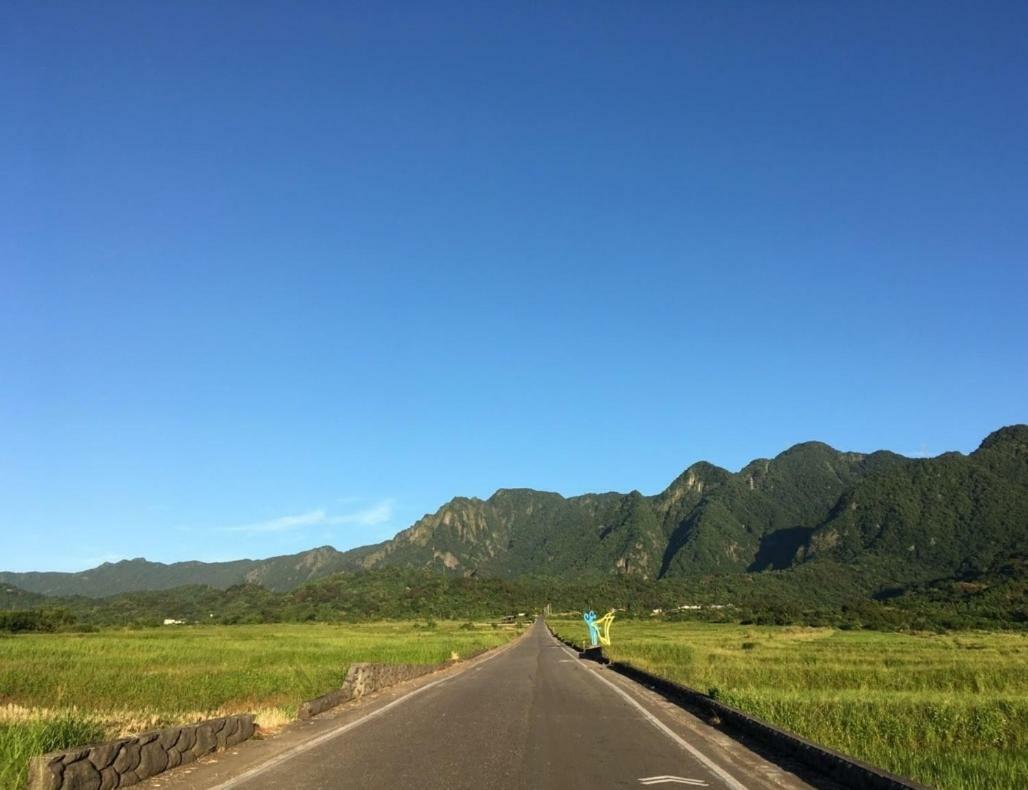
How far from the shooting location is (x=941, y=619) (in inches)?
3278

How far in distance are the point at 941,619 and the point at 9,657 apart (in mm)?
87134

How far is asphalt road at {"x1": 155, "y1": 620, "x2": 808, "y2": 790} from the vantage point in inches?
320

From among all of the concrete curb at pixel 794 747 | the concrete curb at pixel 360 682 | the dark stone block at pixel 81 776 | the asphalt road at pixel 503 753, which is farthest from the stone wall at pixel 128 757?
the concrete curb at pixel 794 747

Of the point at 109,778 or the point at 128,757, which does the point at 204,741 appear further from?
the point at 109,778

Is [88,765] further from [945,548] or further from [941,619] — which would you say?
[945,548]

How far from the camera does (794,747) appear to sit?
33.0 feet

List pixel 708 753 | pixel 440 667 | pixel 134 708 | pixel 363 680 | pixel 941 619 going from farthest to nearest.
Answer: pixel 941 619 → pixel 440 667 → pixel 363 680 → pixel 134 708 → pixel 708 753

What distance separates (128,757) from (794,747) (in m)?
8.17

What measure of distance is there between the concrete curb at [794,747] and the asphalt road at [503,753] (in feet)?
1.52

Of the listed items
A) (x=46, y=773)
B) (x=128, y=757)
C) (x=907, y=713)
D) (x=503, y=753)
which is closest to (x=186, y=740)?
(x=128, y=757)

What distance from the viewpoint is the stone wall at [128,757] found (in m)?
6.55

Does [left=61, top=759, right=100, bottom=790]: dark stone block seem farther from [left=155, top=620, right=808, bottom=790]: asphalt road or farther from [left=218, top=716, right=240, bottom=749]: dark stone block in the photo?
[left=218, top=716, right=240, bottom=749]: dark stone block

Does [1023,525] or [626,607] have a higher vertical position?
[1023,525]

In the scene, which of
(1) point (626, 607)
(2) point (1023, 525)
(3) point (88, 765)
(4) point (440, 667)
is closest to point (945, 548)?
(2) point (1023, 525)
